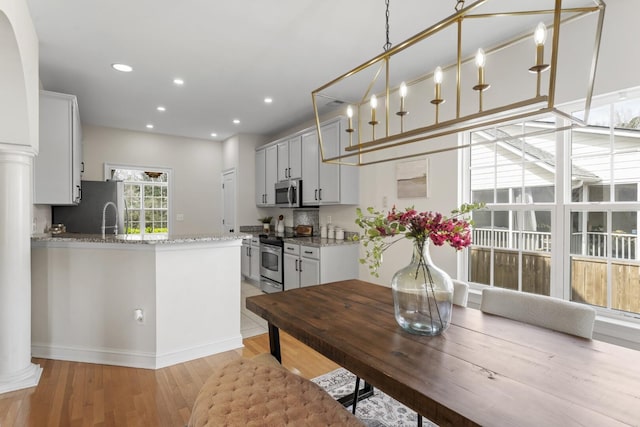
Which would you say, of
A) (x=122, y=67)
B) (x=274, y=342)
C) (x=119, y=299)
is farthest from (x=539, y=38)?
(x=122, y=67)

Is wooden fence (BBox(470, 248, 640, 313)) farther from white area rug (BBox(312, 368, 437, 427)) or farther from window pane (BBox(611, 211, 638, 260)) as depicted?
white area rug (BBox(312, 368, 437, 427))

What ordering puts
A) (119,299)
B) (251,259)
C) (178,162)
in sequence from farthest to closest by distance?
1. (178,162)
2. (251,259)
3. (119,299)

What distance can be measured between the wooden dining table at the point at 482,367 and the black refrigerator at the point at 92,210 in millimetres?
3732

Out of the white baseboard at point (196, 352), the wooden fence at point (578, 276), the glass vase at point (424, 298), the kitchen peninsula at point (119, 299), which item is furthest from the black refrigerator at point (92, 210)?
the wooden fence at point (578, 276)

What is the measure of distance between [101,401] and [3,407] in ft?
1.89

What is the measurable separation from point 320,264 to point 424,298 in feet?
8.52

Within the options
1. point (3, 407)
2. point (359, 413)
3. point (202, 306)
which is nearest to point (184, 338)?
point (202, 306)

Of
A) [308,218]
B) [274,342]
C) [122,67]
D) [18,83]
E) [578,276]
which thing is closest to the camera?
[274,342]

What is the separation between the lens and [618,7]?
2.06 metres

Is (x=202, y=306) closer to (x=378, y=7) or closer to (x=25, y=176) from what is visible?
(x=25, y=176)

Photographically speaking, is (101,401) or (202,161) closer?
(101,401)

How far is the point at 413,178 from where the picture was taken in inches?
135

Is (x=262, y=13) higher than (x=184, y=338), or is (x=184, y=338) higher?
(x=262, y=13)

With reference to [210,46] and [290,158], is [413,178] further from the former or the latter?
[210,46]
